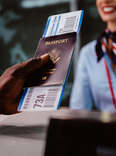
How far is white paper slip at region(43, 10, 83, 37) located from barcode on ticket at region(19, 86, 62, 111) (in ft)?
0.40

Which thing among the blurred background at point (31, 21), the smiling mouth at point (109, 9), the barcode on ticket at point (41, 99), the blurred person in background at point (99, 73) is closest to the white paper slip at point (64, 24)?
the barcode on ticket at point (41, 99)

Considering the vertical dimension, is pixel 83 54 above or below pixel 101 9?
below

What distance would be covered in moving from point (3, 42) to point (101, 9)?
100cm

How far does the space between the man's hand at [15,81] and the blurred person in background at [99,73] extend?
27.8 inches

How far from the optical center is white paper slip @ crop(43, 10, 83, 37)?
1.53 feet

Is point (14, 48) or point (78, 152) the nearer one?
point (78, 152)

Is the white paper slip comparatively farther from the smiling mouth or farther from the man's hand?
the smiling mouth

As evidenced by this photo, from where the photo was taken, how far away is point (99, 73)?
1167 mm

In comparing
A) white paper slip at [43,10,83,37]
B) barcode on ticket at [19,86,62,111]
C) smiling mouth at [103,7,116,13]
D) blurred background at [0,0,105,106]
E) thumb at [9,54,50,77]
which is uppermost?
white paper slip at [43,10,83,37]

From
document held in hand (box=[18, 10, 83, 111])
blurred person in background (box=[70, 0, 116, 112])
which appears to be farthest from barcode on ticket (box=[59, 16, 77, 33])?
blurred person in background (box=[70, 0, 116, 112])

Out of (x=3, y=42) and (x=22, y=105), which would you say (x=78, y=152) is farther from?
(x=3, y=42)

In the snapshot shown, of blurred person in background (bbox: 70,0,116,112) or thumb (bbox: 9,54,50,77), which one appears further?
blurred person in background (bbox: 70,0,116,112)

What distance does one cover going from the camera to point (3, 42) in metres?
1.98

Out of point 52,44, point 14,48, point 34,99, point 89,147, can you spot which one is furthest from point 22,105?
point 14,48
